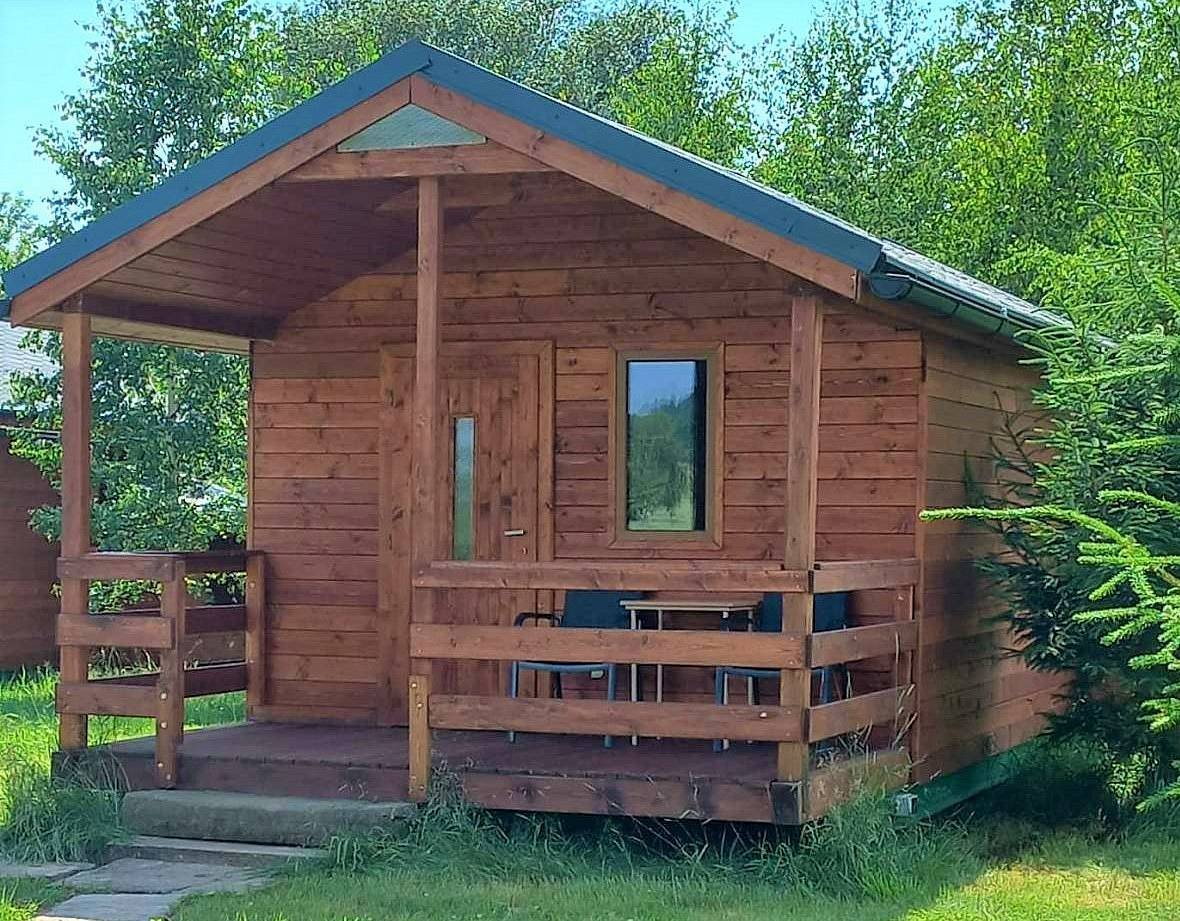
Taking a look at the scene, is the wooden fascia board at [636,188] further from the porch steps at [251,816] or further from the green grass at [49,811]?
the green grass at [49,811]

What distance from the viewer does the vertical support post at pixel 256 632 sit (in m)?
10.3

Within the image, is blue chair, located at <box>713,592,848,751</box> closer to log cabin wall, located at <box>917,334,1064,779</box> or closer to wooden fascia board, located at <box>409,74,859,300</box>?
log cabin wall, located at <box>917,334,1064,779</box>

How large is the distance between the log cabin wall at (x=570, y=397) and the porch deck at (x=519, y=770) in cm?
99

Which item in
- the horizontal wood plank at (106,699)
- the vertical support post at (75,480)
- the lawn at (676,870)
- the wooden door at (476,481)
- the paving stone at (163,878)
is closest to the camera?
the lawn at (676,870)

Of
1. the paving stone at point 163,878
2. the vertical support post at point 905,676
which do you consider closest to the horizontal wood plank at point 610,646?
the paving stone at point 163,878

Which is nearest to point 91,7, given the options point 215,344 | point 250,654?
point 215,344

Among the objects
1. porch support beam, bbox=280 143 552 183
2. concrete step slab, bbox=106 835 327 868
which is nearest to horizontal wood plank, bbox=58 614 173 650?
concrete step slab, bbox=106 835 327 868

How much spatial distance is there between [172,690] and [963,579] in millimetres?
4194

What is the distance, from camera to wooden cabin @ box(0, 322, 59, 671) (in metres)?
16.9

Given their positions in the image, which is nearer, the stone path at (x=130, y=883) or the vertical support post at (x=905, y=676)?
the stone path at (x=130, y=883)

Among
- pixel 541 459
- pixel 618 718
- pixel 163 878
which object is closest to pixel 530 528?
pixel 541 459

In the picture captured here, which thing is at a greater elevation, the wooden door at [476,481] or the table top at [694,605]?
the wooden door at [476,481]

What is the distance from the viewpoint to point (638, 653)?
7.82 meters

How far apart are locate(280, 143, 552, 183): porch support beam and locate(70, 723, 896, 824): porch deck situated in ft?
8.66
